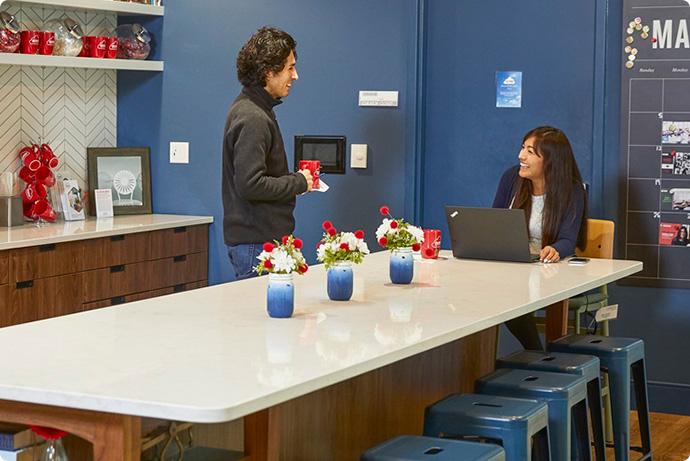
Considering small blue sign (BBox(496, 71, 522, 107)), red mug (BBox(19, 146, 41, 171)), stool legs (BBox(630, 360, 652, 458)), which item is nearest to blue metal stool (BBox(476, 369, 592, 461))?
stool legs (BBox(630, 360, 652, 458))

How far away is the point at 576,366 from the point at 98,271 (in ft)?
8.67

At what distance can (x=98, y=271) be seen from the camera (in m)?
5.77

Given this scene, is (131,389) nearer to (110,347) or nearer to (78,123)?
(110,347)

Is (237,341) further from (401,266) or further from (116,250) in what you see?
(116,250)

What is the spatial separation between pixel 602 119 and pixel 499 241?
1273 mm

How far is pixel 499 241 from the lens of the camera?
4773mm

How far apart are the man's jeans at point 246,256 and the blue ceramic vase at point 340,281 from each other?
1.18 metres

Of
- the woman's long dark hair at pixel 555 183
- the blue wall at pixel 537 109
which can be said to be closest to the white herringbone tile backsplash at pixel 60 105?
the blue wall at pixel 537 109

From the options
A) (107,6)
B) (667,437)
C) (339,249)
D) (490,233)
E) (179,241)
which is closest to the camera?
(339,249)

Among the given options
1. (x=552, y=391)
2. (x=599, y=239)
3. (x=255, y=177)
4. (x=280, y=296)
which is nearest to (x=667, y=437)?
(x=599, y=239)

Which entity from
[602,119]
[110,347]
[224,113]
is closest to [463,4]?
[602,119]

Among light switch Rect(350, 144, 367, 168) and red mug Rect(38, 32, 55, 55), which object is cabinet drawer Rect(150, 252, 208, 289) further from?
red mug Rect(38, 32, 55, 55)

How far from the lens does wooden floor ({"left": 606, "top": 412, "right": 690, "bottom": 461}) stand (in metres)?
5.01

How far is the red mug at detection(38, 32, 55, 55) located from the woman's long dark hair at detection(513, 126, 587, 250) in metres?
2.45
